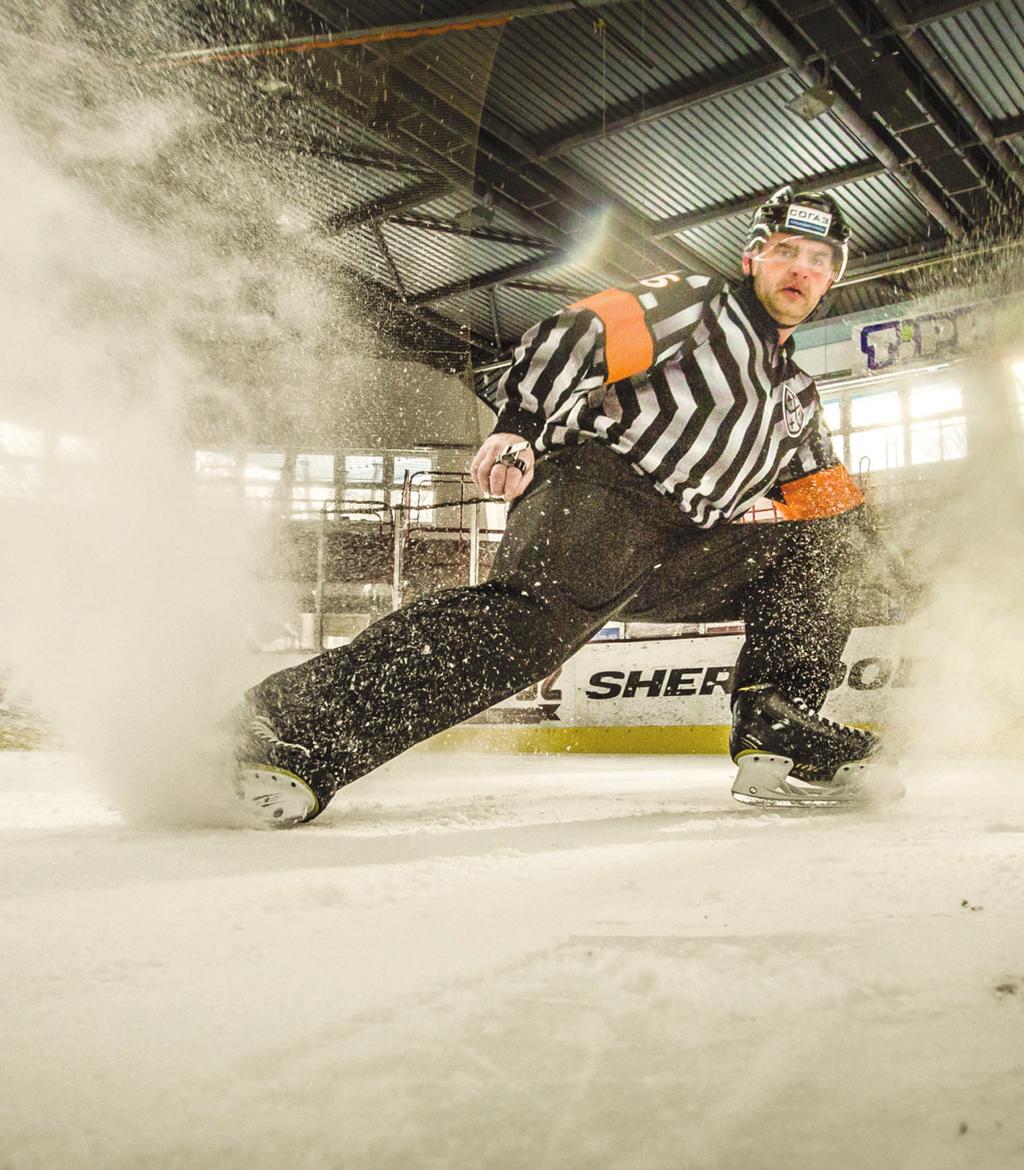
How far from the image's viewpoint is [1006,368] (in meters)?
8.87

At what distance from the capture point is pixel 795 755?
199cm

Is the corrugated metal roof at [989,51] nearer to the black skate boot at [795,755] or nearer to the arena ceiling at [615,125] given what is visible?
the arena ceiling at [615,125]

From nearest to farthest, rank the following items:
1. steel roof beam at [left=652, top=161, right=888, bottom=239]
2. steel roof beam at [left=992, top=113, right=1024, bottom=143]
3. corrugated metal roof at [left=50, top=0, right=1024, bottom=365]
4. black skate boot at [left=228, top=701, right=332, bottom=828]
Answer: black skate boot at [left=228, top=701, right=332, bottom=828]
corrugated metal roof at [left=50, top=0, right=1024, bottom=365]
steel roof beam at [left=992, top=113, right=1024, bottom=143]
steel roof beam at [left=652, top=161, right=888, bottom=239]

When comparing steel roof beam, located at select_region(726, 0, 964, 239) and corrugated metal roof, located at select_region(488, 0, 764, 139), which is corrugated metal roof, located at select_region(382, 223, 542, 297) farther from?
steel roof beam, located at select_region(726, 0, 964, 239)

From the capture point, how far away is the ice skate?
6.47ft

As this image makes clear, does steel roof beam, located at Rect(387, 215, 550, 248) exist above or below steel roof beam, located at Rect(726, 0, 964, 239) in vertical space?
below

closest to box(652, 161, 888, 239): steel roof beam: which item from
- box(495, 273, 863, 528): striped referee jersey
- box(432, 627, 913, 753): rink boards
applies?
box(432, 627, 913, 753): rink boards

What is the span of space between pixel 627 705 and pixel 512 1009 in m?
5.14

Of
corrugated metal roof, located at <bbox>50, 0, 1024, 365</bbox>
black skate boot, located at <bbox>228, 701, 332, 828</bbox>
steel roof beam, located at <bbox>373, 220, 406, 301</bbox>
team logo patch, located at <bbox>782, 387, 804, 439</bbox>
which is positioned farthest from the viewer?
steel roof beam, located at <bbox>373, 220, 406, 301</bbox>

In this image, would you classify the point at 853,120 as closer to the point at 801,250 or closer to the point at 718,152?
the point at 718,152

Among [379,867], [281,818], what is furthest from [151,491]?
[379,867]

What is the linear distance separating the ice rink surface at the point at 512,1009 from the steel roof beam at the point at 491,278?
826cm

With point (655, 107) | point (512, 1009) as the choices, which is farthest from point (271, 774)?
point (655, 107)

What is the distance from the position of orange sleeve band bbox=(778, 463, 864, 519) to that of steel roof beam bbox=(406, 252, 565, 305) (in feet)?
23.1
